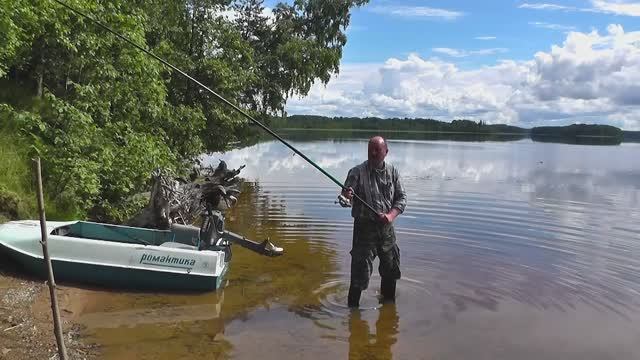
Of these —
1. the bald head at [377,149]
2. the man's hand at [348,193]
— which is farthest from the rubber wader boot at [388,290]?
the bald head at [377,149]

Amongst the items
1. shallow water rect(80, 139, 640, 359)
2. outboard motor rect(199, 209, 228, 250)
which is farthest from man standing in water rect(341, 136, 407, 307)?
outboard motor rect(199, 209, 228, 250)

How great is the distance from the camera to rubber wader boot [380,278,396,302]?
808 cm

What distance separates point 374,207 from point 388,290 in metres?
1.55

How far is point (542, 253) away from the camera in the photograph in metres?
12.4

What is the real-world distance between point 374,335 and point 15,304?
4393mm

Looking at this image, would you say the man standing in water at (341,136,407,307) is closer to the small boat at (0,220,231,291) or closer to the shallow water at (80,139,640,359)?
the shallow water at (80,139,640,359)

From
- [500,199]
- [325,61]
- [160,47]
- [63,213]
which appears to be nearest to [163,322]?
[63,213]

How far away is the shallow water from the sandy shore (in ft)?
0.79

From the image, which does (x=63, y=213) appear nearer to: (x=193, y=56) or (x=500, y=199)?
(x=193, y=56)

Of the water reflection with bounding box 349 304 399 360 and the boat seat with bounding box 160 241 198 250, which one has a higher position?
the boat seat with bounding box 160 241 198 250

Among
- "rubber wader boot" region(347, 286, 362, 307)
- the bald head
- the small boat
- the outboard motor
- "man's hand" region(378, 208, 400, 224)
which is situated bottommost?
"rubber wader boot" region(347, 286, 362, 307)

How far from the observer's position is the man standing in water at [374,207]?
725cm

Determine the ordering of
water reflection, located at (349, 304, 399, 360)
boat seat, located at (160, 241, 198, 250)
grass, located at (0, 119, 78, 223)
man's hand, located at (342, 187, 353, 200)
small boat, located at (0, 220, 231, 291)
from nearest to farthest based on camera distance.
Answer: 1. water reflection, located at (349, 304, 399, 360)
2. man's hand, located at (342, 187, 353, 200)
3. small boat, located at (0, 220, 231, 291)
4. boat seat, located at (160, 241, 198, 250)
5. grass, located at (0, 119, 78, 223)

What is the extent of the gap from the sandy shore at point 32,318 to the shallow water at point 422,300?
239 mm
